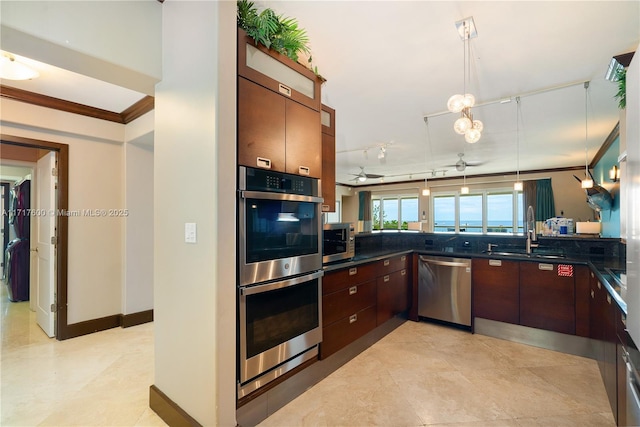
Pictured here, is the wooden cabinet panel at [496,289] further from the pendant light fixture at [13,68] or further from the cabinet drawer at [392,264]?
the pendant light fixture at [13,68]

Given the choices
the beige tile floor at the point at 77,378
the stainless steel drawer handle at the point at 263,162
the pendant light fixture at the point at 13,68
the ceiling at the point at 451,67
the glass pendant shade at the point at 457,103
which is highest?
the ceiling at the point at 451,67

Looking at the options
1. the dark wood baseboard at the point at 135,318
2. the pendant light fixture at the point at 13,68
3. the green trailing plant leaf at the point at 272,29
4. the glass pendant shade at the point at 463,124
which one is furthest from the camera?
the dark wood baseboard at the point at 135,318

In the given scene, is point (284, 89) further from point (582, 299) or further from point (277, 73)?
point (582, 299)

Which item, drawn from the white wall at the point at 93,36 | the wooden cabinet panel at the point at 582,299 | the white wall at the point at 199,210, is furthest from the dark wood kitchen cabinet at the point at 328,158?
the wooden cabinet panel at the point at 582,299

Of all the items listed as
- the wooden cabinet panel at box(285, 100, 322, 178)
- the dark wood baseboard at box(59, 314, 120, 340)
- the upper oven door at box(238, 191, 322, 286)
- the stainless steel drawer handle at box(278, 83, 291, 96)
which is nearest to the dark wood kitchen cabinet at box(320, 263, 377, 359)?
the upper oven door at box(238, 191, 322, 286)

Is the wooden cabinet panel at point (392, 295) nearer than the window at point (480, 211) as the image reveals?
Yes

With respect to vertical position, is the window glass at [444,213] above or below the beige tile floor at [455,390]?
above

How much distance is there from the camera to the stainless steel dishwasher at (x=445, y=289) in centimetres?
338

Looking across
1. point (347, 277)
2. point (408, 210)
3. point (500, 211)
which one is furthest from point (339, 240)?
→ point (408, 210)

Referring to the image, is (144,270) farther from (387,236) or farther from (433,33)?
(433,33)

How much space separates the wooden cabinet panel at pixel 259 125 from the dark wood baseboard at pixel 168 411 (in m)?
1.50

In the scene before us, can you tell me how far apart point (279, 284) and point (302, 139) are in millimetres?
1028

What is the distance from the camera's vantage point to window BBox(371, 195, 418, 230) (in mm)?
10633

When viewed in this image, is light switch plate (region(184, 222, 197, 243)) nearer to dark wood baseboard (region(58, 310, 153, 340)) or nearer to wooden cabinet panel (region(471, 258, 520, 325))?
dark wood baseboard (region(58, 310, 153, 340))
